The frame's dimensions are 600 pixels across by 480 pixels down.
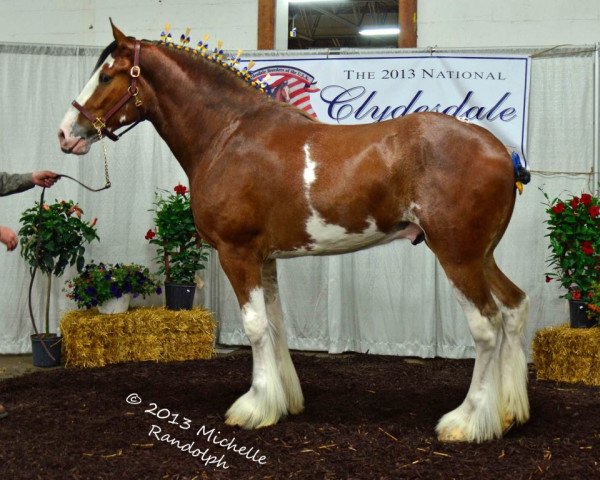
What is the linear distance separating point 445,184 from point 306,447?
49.1 inches

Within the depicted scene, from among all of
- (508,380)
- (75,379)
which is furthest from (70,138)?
(508,380)

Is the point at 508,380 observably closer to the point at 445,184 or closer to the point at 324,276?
the point at 445,184

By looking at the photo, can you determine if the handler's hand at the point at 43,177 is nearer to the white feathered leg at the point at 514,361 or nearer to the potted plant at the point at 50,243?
the potted plant at the point at 50,243

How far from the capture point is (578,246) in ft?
14.2

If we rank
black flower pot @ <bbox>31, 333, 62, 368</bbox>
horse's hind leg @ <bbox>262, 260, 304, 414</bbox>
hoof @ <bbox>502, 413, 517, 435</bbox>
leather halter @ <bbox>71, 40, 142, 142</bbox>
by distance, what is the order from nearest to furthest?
1. hoof @ <bbox>502, 413, 517, 435</bbox>
2. leather halter @ <bbox>71, 40, 142, 142</bbox>
3. horse's hind leg @ <bbox>262, 260, 304, 414</bbox>
4. black flower pot @ <bbox>31, 333, 62, 368</bbox>

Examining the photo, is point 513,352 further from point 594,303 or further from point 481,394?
point 594,303

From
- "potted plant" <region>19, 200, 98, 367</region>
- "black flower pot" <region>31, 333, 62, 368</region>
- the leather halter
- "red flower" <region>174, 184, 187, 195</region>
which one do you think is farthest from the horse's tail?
"black flower pot" <region>31, 333, 62, 368</region>

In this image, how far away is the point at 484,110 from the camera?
4.85 m

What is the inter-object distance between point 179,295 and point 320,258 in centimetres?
111

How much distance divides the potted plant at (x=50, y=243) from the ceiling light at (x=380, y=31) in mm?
2789

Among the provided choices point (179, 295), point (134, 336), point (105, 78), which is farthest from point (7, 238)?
point (179, 295)

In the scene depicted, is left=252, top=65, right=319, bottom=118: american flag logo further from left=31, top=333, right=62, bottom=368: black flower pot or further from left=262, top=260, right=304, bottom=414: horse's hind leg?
left=31, top=333, right=62, bottom=368: black flower pot

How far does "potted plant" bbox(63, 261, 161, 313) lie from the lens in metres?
4.69

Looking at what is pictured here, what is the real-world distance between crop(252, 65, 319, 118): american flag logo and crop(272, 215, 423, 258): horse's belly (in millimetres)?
2181
